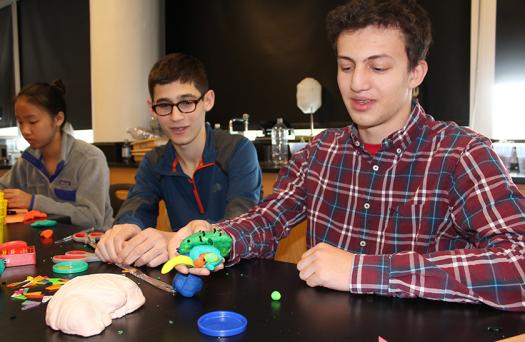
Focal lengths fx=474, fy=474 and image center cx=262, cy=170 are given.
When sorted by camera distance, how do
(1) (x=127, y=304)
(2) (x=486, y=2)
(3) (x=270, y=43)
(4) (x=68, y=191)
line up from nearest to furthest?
1. (1) (x=127, y=304)
2. (4) (x=68, y=191)
3. (2) (x=486, y=2)
4. (3) (x=270, y=43)

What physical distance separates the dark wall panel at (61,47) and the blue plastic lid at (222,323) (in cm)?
545

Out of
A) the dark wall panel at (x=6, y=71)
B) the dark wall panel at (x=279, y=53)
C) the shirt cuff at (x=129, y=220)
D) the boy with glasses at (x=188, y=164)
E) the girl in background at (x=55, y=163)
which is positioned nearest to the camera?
the shirt cuff at (x=129, y=220)

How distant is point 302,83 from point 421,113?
267 cm

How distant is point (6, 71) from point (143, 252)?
6.72 metres

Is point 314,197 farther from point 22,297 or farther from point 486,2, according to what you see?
point 486,2

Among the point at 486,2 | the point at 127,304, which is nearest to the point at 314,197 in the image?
the point at 127,304

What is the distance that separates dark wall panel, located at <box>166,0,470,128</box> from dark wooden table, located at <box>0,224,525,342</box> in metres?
2.74

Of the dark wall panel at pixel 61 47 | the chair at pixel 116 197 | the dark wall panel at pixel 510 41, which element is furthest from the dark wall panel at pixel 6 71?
the dark wall panel at pixel 510 41

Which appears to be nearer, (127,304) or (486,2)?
(127,304)

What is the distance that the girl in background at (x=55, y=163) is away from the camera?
90.1 inches

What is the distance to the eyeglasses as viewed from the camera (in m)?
1.81

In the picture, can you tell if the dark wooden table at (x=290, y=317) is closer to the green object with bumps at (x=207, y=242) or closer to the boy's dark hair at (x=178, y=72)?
the green object with bumps at (x=207, y=242)

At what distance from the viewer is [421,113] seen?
1.31 metres

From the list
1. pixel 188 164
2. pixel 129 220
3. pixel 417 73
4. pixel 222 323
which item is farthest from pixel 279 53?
pixel 222 323
